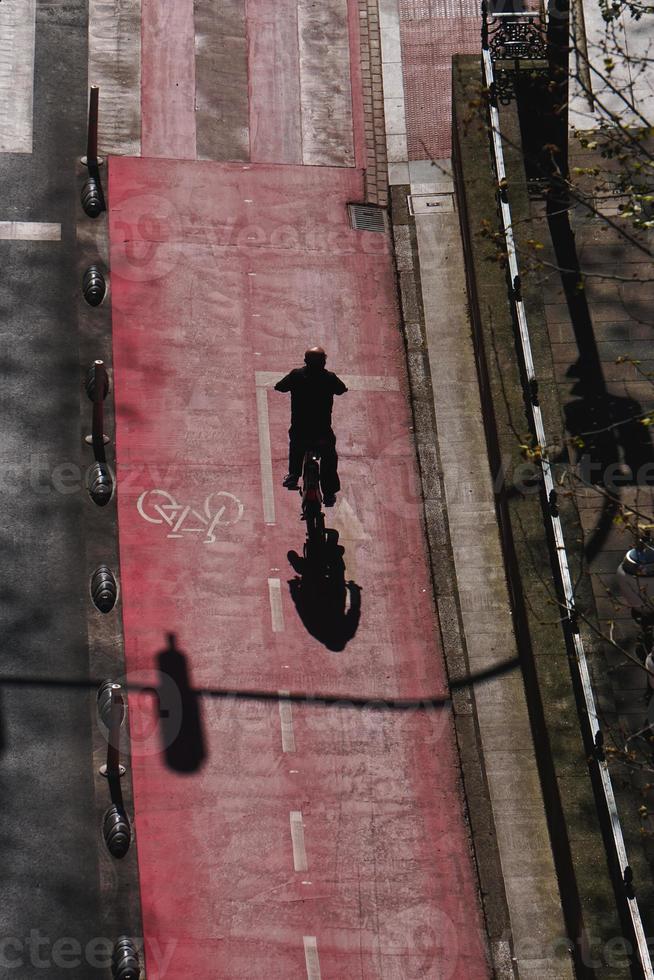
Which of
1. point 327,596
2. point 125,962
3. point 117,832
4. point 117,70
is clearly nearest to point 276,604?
point 327,596

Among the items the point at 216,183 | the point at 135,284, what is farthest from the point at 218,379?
the point at 216,183

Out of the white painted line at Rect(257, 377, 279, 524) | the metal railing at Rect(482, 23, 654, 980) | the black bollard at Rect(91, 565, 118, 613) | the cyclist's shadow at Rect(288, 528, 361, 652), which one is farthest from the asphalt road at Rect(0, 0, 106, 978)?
the metal railing at Rect(482, 23, 654, 980)

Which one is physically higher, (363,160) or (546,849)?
(363,160)

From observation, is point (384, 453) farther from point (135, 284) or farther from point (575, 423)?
point (135, 284)

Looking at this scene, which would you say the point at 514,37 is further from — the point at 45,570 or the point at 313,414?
the point at 45,570

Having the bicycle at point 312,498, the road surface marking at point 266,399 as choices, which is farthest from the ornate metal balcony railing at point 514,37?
the bicycle at point 312,498

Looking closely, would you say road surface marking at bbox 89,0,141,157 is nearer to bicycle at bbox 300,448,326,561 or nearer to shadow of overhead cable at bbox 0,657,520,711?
bicycle at bbox 300,448,326,561
